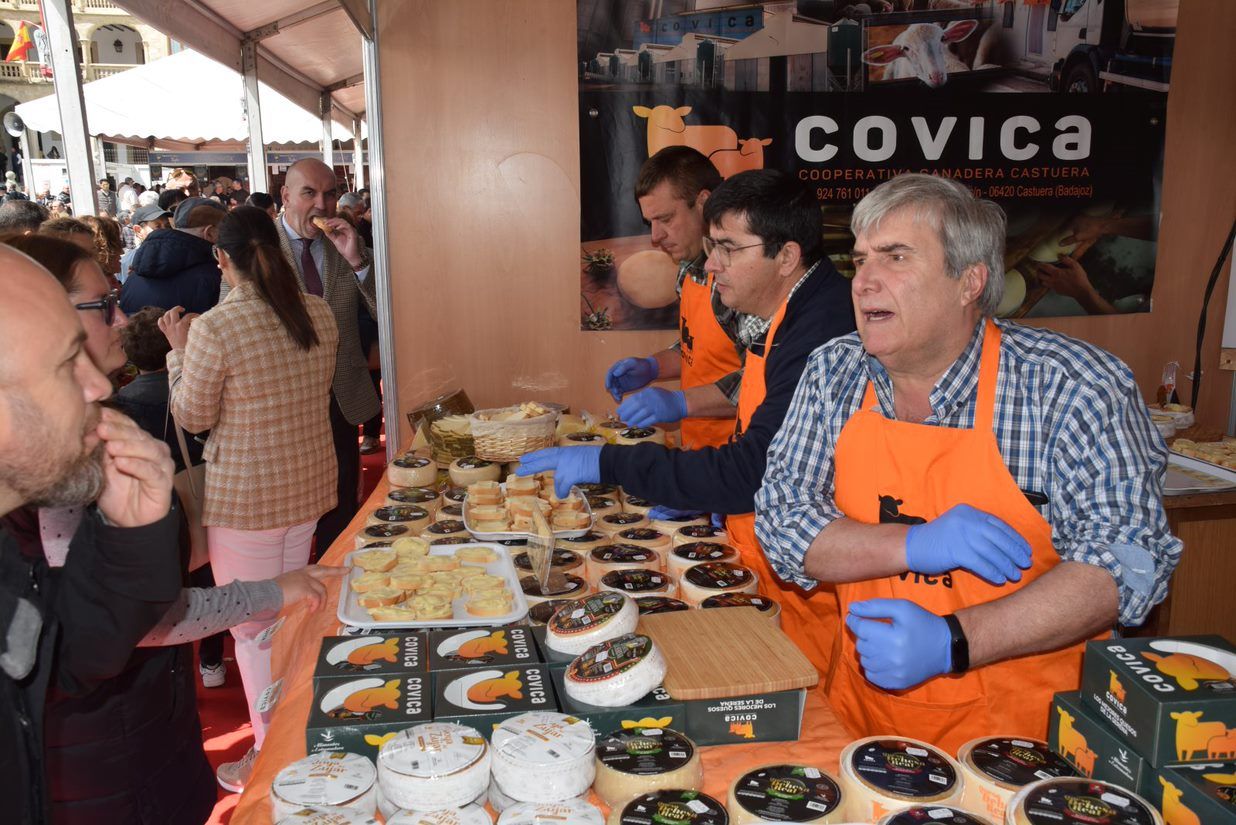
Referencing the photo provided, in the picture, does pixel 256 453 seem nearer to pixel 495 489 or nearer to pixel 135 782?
pixel 495 489

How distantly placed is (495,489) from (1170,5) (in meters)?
4.37

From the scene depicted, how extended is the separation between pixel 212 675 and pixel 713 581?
278 centimetres

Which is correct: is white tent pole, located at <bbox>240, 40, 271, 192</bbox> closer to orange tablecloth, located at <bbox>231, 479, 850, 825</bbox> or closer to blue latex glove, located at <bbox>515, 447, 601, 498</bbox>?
blue latex glove, located at <bbox>515, 447, 601, 498</bbox>

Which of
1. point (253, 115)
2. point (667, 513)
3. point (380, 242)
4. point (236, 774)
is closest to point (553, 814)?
point (667, 513)

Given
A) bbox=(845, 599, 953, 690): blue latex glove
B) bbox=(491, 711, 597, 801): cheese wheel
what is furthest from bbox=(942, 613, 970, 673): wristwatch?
bbox=(491, 711, 597, 801): cheese wheel

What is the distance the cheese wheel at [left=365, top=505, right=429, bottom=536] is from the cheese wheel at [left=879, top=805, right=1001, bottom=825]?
5.76 ft

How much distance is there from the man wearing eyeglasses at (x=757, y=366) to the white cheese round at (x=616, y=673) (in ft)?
2.58

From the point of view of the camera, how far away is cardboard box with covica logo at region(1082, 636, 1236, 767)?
1.21 meters

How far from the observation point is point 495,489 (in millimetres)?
2775

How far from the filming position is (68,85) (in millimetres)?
3654

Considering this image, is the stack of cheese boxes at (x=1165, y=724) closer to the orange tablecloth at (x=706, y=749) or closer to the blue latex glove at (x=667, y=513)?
the orange tablecloth at (x=706, y=749)

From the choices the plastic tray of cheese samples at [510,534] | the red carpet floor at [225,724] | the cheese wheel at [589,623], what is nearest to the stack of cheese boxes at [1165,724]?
the cheese wheel at [589,623]

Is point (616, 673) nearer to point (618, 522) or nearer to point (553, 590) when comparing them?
point (553, 590)

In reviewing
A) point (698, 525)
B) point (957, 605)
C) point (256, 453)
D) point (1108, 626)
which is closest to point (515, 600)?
point (698, 525)
